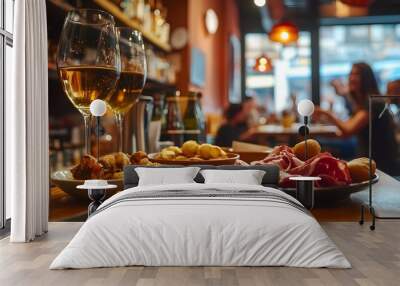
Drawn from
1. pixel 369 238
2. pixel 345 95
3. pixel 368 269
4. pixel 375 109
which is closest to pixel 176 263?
pixel 368 269

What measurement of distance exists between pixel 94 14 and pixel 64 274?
170cm

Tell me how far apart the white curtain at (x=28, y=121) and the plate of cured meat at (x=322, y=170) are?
153 centimetres

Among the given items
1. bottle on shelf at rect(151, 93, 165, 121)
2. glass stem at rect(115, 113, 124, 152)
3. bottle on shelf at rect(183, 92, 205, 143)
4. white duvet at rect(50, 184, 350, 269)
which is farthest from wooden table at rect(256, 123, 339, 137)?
white duvet at rect(50, 184, 350, 269)

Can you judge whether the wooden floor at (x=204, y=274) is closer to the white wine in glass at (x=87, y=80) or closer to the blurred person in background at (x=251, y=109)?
the white wine in glass at (x=87, y=80)

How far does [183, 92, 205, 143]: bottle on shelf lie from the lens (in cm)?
455

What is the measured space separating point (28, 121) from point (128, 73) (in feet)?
2.33

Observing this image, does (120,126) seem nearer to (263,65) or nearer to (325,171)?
(325,171)

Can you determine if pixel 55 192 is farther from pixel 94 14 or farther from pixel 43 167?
pixel 94 14

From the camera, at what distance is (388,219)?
15.4ft

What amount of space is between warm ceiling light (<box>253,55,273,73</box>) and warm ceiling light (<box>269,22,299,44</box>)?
259 mm

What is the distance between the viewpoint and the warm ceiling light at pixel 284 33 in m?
7.48

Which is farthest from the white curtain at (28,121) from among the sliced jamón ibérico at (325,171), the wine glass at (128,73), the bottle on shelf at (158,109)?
the sliced jamón ibérico at (325,171)

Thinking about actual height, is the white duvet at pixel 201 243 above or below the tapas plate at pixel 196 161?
below

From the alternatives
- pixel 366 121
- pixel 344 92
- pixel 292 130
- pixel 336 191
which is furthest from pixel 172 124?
pixel 344 92
